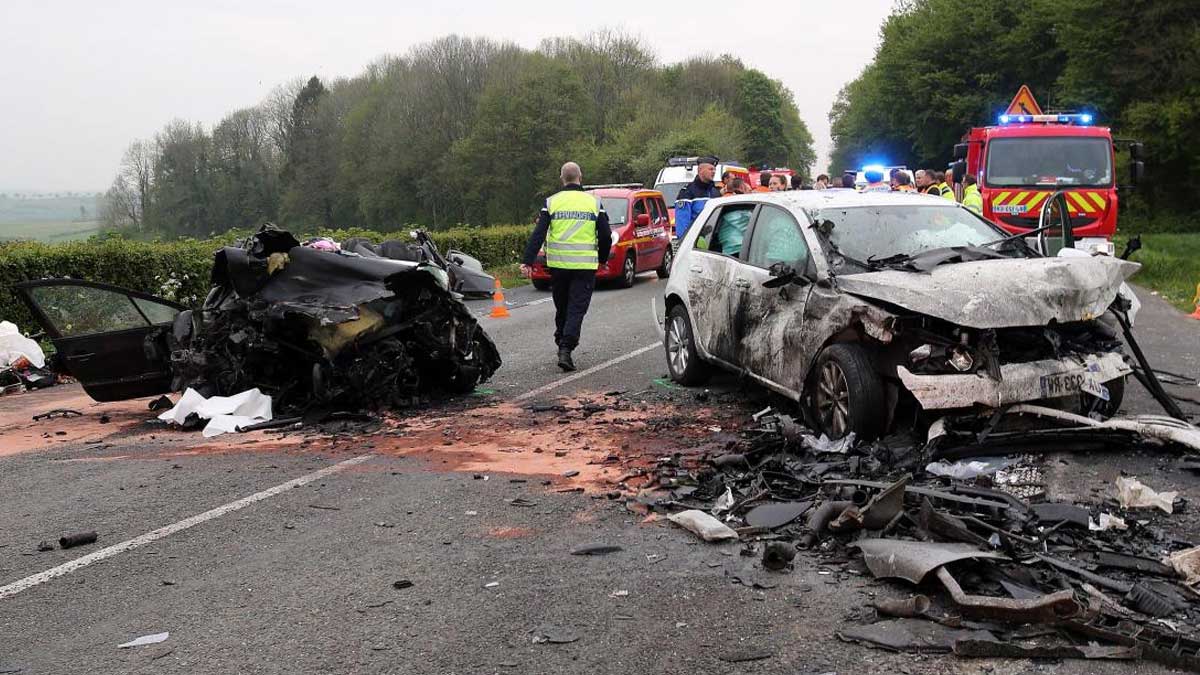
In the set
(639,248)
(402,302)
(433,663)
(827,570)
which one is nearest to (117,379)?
(402,302)

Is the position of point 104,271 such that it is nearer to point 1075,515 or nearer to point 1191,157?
point 1075,515

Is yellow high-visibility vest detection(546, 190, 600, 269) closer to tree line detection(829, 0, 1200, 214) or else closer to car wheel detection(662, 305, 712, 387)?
car wheel detection(662, 305, 712, 387)

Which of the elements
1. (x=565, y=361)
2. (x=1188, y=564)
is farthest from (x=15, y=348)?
(x=1188, y=564)

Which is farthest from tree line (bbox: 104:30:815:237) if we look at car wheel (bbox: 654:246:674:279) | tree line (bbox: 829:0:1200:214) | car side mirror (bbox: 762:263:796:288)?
car side mirror (bbox: 762:263:796:288)

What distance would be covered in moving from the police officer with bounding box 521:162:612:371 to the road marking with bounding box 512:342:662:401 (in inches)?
9.9

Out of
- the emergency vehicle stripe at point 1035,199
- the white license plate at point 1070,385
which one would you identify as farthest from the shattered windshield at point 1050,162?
the white license plate at point 1070,385

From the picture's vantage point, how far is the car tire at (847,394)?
19.7 feet

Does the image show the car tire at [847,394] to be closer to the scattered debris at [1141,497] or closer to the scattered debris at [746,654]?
the scattered debris at [1141,497]

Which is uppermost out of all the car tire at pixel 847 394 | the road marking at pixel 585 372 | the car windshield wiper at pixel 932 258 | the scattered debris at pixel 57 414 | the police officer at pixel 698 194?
the police officer at pixel 698 194

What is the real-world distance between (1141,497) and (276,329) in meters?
6.27

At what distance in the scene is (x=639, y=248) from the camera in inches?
834

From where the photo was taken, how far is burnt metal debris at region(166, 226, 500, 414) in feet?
26.7

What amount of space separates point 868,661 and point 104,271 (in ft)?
45.9

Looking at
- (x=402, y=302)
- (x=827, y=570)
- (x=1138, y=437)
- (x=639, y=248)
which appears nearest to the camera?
(x=827, y=570)
